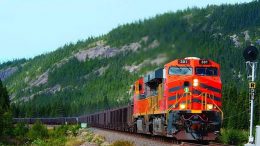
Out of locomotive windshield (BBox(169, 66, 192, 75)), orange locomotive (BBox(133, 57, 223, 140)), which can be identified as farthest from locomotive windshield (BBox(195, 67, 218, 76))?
locomotive windshield (BBox(169, 66, 192, 75))

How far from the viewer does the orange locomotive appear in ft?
100

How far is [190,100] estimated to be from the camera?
31.0m

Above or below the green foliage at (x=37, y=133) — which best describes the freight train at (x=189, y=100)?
above

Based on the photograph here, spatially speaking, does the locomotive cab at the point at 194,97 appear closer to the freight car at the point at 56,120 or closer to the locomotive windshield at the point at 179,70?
the locomotive windshield at the point at 179,70

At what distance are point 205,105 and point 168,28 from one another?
7373 millimetres

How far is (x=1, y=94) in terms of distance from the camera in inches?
5079

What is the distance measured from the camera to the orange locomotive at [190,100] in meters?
30.5

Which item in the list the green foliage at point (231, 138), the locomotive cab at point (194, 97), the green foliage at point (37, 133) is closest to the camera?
the locomotive cab at point (194, 97)

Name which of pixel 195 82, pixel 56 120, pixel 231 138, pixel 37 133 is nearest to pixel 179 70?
pixel 195 82

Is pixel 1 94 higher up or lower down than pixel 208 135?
higher up

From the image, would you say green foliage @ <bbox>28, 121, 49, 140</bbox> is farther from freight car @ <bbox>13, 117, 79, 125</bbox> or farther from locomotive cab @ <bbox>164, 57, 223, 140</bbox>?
freight car @ <bbox>13, 117, 79, 125</bbox>

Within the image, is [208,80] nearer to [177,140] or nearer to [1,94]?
[177,140]

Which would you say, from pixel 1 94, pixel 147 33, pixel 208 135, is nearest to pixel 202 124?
pixel 208 135

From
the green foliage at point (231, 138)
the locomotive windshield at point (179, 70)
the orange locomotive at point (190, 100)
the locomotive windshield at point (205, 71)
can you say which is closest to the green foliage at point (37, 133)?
the green foliage at point (231, 138)
